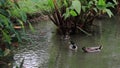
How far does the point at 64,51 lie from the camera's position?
8.00 m

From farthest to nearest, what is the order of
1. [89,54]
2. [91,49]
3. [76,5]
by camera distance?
1. [76,5]
2. [91,49]
3. [89,54]

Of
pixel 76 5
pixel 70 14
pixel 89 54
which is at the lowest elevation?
pixel 89 54

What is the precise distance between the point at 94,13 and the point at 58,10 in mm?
1299

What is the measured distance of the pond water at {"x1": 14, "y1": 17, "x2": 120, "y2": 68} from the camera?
23.0 feet

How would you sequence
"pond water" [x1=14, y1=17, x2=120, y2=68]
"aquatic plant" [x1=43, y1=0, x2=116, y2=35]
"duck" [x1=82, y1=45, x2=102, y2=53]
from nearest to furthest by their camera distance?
"pond water" [x1=14, y1=17, x2=120, y2=68] < "duck" [x1=82, y1=45, x2=102, y2=53] < "aquatic plant" [x1=43, y1=0, x2=116, y2=35]

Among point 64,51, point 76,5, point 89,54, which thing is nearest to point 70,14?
point 76,5

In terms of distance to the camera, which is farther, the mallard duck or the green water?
the mallard duck

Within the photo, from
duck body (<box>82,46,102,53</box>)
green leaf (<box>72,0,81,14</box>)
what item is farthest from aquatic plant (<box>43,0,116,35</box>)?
duck body (<box>82,46,102,53</box>)

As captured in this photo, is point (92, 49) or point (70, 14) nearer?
point (92, 49)

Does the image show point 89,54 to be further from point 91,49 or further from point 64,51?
point 64,51

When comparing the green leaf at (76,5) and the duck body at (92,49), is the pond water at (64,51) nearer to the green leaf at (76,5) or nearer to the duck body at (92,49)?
the duck body at (92,49)

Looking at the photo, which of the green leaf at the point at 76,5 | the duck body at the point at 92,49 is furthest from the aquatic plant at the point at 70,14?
the duck body at the point at 92,49

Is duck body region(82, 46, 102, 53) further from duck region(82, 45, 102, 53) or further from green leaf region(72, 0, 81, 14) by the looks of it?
green leaf region(72, 0, 81, 14)

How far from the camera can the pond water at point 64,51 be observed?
276 inches
